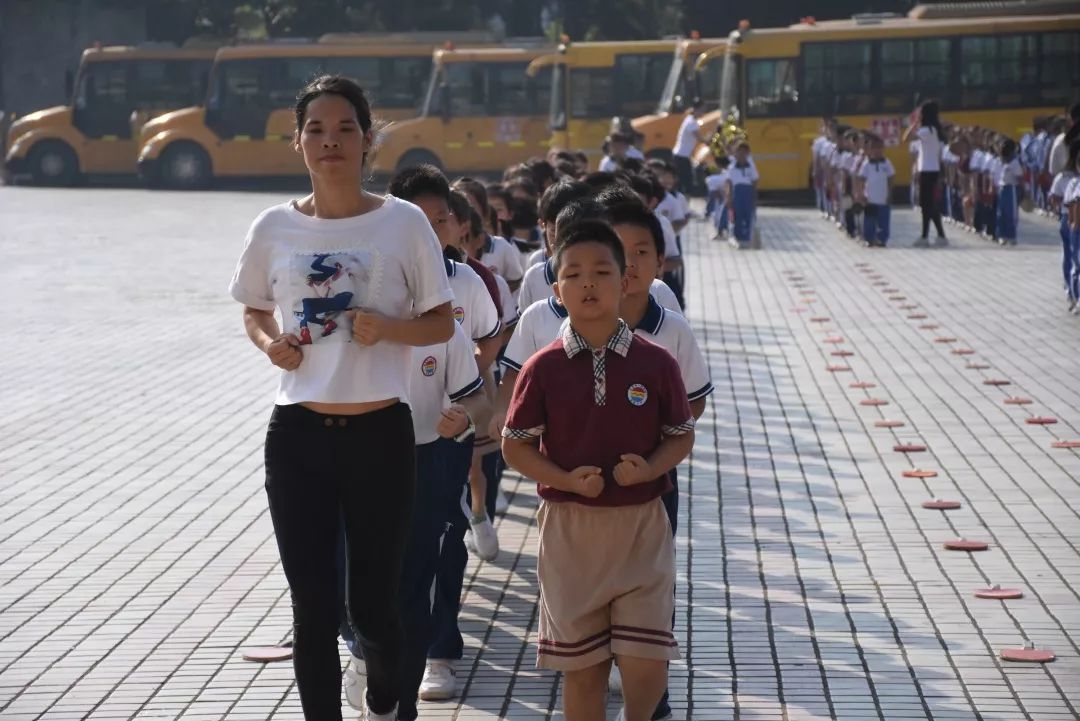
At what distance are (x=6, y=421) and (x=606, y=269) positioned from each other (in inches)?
289

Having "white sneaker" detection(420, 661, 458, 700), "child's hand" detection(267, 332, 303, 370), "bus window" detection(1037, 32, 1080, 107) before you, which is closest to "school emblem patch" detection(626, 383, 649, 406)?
"child's hand" detection(267, 332, 303, 370)

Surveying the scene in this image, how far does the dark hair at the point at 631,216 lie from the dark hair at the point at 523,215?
176 inches

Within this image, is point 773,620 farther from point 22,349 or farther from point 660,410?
point 22,349

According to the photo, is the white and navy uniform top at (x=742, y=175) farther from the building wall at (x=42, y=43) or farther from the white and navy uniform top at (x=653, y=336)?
the building wall at (x=42, y=43)

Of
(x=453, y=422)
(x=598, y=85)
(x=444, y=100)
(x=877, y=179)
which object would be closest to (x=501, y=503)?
(x=453, y=422)

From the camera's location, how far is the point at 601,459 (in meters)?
4.59

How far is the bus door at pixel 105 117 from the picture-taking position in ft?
136

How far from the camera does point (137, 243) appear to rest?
85.0 feet

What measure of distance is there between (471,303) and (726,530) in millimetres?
2433

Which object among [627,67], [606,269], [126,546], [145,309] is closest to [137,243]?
[145,309]

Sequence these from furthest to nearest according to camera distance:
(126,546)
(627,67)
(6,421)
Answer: (627,67) < (6,421) < (126,546)

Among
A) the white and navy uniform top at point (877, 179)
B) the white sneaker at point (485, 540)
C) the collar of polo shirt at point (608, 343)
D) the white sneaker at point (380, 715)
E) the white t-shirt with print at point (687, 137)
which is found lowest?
the white sneaker at point (485, 540)

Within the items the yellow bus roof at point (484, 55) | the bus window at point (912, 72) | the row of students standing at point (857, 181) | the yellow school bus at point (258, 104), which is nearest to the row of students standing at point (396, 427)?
the row of students standing at point (857, 181)

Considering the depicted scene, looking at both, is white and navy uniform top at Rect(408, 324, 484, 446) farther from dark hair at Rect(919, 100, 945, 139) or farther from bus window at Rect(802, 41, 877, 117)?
bus window at Rect(802, 41, 877, 117)
